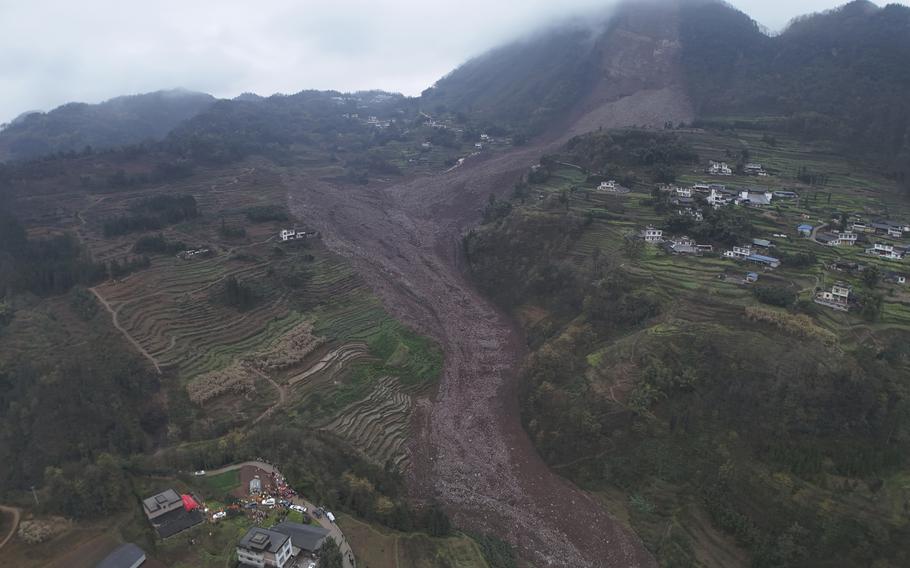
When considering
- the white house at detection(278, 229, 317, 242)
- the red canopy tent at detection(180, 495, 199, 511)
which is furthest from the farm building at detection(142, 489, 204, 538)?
the white house at detection(278, 229, 317, 242)

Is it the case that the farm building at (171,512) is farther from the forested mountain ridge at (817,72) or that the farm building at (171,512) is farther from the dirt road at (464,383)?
the forested mountain ridge at (817,72)

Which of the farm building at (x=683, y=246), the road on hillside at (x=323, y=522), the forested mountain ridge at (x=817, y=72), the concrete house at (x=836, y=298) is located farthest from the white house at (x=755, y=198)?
the road on hillside at (x=323, y=522)

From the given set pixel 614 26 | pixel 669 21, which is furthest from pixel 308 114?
pixel 669 21

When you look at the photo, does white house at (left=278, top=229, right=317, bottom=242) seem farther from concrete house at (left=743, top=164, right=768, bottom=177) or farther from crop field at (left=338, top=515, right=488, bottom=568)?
concrete house at (left=743, top=164, right=768, bottom=177)

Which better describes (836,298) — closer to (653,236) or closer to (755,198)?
(653,236)

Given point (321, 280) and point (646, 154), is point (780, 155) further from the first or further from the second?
point (321, 280)

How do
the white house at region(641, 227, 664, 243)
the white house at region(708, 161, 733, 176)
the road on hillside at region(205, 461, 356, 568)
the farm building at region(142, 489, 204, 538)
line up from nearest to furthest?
A: the farm building at region(142, 489, 204, 538) → the road on hillside at region(205, 461, 356, 568) → the white house at region(641, 227, 664, 243) → the white house at region(708, 161, 733, 176)

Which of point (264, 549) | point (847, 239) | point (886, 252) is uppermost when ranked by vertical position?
point (847, 239)

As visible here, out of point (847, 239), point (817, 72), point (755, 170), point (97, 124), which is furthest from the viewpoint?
point (97, 124)

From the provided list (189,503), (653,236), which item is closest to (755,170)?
(653,236)
